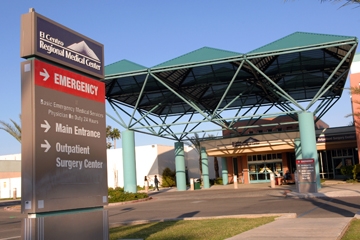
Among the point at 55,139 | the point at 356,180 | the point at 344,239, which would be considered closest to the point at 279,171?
the point at 356,180

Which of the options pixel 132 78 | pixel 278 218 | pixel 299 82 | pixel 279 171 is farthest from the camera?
pixel 279 171

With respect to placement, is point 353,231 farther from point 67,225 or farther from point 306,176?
point 306,176

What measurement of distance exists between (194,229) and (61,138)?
6.29 meters

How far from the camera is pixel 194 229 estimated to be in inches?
515

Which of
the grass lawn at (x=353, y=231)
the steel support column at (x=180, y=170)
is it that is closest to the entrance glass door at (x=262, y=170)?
the steel support column at (x=180, y=170)

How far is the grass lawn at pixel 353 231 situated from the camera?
396 inches

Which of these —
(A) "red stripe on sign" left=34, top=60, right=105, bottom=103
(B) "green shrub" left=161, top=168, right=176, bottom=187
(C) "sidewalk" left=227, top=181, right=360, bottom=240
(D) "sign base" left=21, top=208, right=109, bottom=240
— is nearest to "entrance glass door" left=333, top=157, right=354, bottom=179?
(B) "green shrub" left=161, top=168, right=176, bottom=187

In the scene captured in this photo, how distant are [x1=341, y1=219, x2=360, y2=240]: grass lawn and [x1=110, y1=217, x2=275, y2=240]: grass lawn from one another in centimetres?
265

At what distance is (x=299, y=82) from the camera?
133ft

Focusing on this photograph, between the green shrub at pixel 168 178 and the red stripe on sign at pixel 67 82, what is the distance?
48873 mm

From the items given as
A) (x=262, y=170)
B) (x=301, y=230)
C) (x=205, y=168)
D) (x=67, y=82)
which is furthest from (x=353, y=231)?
(x=262, y=170)

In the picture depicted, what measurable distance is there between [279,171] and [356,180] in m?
12.6

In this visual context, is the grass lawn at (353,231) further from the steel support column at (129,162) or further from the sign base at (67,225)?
the steel support column at (129,162)

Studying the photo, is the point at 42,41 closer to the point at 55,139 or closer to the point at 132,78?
the point at 55,139
